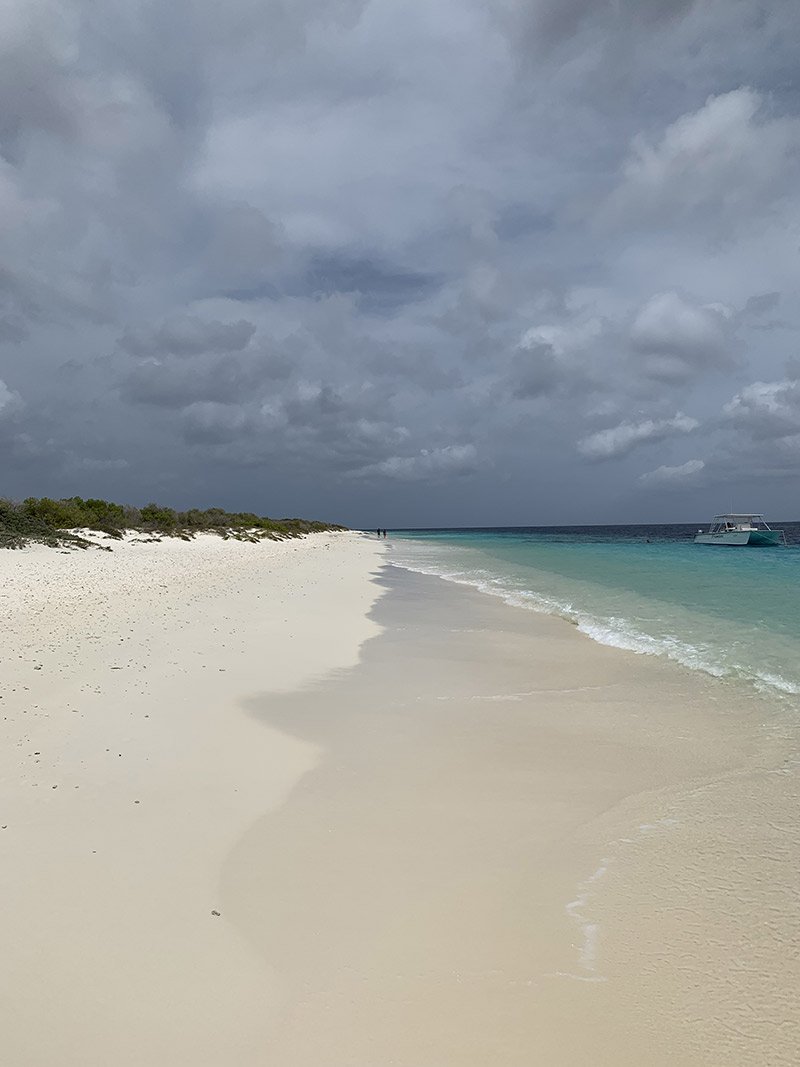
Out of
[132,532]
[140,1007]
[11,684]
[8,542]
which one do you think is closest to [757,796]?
[140,1007]

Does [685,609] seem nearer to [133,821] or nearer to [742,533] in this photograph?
[133,821]

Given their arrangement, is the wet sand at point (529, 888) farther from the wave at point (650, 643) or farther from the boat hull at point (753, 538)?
the boat hull at point (753, 538)

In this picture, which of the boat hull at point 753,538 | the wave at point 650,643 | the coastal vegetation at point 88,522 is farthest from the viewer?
the boat hull at point 753,538

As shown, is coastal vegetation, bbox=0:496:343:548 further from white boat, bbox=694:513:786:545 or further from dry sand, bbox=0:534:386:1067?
white boat, bbox=694:513:786:545

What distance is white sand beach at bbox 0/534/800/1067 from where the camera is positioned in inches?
117

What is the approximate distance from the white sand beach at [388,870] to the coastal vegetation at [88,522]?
21.5 m

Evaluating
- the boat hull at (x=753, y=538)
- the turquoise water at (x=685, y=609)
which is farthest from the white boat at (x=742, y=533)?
the turquoise water at (x=685, y=609)

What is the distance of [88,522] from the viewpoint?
1533 inches

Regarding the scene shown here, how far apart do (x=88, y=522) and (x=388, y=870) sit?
39.3 meters

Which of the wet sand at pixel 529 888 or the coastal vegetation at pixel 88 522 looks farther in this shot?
the coastal vegetation at pixel 88 522

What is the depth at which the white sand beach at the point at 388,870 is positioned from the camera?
2.97m

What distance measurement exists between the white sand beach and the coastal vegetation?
21.5m

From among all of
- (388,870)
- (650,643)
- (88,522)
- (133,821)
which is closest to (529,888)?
(388,870)

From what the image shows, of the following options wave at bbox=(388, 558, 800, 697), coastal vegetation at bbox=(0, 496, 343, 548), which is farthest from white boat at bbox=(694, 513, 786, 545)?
wave at bbox=(388, 558, 800, 697)
